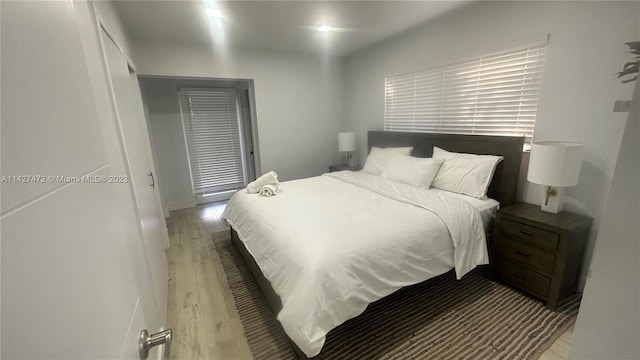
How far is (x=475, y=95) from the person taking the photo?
105 inches

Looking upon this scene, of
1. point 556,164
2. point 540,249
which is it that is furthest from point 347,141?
point 540,249

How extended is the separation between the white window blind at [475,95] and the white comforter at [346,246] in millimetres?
1014

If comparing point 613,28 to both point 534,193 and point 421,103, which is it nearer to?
point 534,193

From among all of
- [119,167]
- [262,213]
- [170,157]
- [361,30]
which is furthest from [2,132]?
[170,157]

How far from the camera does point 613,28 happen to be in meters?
1.76

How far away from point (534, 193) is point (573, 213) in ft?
1.07

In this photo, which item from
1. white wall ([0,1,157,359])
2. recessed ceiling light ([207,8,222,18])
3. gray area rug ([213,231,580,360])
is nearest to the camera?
white wall ([0,1,157,359])

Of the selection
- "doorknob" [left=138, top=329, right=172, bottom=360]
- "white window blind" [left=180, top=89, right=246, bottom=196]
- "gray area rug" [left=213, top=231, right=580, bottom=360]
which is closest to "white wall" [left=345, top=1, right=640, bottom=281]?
"gray area rug" [left=213, top=231, right=580, bottom=360]

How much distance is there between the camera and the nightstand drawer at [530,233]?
1.82m

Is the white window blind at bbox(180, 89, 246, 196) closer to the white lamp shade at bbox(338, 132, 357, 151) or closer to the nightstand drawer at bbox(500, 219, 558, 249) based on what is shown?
the white lamp shade at bbox(338, 132, 357, 151)

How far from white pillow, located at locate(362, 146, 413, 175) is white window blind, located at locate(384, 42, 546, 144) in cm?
40

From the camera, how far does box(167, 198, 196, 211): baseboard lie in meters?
4.38

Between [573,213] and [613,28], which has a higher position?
[613,28]

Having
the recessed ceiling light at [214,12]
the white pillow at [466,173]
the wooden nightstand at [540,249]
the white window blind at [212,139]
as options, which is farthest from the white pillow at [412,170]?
the white window blind at [212,139]
